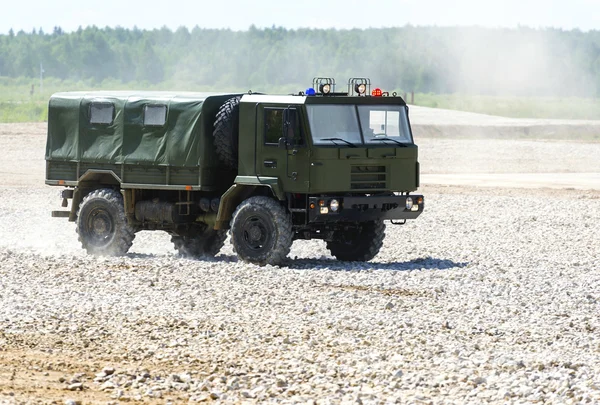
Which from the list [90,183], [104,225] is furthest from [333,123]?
[90,183]

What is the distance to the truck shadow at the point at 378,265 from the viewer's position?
17.7 metres

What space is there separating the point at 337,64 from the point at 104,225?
10252 centimetres

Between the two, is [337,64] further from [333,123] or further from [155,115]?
[333,123]

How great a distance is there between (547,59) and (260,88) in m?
39.6

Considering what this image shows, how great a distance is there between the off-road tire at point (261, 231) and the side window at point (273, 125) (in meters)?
0.85

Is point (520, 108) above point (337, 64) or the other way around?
the other way around

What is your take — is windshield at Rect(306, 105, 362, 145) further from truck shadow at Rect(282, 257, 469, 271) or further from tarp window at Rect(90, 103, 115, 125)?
tarp window at Rect(90, 103, 115, 125)

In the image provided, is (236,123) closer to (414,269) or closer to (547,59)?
(414,269)

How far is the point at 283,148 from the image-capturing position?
1719cm

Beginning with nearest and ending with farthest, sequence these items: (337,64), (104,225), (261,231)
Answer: (261,231) < (104,225) < (337,64)

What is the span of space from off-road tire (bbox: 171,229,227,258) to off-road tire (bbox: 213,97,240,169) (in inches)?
88.4

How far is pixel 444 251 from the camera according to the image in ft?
66.9

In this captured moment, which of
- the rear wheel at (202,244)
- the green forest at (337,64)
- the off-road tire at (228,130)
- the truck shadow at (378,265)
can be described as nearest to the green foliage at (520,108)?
the green forest at (337,64)

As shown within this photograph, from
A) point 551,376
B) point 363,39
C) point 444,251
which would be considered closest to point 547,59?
point 363,39
